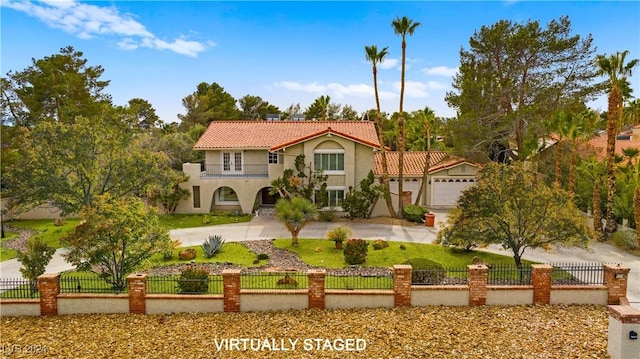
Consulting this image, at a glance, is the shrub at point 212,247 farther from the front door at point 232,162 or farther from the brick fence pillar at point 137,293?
the front door at point 232,162

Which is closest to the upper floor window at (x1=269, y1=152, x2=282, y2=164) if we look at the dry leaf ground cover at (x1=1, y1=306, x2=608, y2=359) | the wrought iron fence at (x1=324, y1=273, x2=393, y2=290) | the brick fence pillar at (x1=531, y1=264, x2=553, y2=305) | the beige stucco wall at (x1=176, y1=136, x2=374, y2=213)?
the beige stucco wall at (x1=176, y1=136, x2=374, y2=213)

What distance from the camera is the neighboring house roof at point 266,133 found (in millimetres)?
31816

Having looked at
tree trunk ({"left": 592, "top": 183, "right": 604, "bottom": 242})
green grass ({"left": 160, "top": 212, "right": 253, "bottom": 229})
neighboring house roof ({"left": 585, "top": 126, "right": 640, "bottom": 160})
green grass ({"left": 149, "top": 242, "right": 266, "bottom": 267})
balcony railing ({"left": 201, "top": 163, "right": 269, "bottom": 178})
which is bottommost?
green grass ({"left": 149, "top": 242, "right": 266, "bottom": 267})

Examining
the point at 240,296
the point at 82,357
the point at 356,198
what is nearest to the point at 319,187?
the point at 356,198

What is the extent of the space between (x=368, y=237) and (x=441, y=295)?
10426mm

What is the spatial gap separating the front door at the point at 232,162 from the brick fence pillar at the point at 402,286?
2102cm

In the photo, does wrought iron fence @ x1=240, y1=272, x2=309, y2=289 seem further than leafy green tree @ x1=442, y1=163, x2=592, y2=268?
No

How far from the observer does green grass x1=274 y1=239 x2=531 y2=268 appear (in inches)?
760

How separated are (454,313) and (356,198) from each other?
1567 cm

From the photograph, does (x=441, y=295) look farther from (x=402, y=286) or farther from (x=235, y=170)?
(x=235, y=170)

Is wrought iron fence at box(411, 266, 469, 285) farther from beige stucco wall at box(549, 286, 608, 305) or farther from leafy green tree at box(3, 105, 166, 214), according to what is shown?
leafy green tree at box(3, 105, 166, 214)

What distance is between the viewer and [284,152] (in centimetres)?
2952

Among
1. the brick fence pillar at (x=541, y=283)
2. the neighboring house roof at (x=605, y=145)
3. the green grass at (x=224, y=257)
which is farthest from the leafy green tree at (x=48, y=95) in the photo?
the neighboring house roof at (x=605, y=145)

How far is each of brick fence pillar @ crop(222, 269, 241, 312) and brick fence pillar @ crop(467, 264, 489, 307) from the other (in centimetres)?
789
